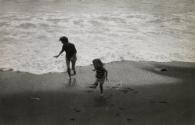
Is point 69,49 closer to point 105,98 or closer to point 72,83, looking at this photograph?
point 72,83

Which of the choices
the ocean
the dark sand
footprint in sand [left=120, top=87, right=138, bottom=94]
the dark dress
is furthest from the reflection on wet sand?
footprint in sand [left=120, top=87, right=138, bottom=94]

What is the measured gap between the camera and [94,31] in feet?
60.7

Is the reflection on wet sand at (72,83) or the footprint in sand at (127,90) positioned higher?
the footprint in sand at (127,90)

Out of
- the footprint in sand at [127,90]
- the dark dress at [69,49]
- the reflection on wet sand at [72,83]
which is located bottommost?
the reflection on wet sand at [72,83]

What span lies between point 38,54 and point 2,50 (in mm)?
1482

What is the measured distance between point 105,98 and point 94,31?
8.78m

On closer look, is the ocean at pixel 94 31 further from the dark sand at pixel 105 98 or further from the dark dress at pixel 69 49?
the dark dress at pixel 69 49

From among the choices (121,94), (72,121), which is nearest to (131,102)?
(121,94)

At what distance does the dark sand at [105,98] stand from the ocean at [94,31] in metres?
1.29

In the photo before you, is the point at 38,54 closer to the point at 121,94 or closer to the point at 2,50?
the point at 2,50

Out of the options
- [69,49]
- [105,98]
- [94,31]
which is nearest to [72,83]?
[69,49]

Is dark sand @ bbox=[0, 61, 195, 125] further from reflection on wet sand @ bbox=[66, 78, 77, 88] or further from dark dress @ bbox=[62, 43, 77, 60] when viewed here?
dark dress @ bbox=[62, 43, 77, 60]

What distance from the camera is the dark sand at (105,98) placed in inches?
347

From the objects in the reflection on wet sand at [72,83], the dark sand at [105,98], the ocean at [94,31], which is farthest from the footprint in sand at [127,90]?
the ocean at [94,31]
